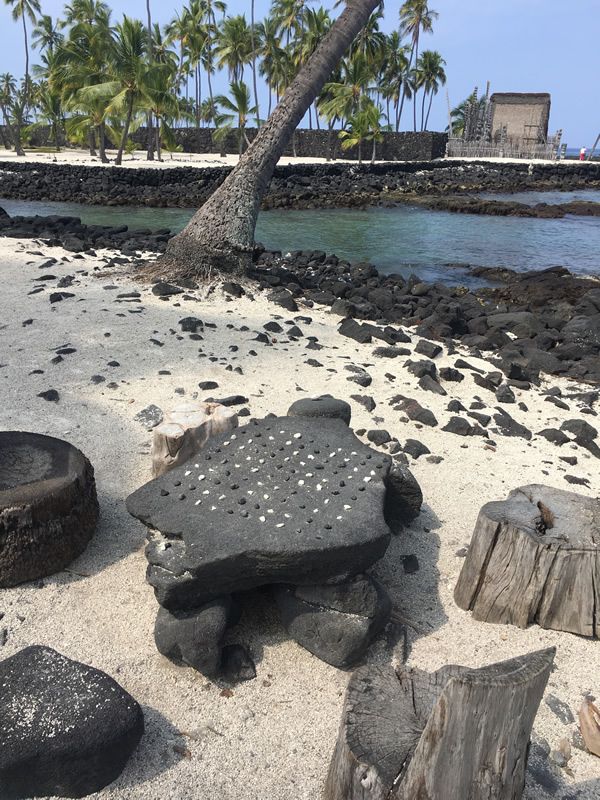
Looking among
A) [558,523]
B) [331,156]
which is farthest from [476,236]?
[331,156]

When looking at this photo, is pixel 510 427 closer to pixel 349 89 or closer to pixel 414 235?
pixel 414 235

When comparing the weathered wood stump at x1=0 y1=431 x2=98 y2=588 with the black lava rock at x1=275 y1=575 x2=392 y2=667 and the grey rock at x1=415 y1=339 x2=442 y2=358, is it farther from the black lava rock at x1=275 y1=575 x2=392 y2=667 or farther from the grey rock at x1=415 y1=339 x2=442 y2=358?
the grey rock at x1=415 y1=339 x2=442 y2=358

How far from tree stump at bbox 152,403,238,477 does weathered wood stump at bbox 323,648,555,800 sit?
2018 mm

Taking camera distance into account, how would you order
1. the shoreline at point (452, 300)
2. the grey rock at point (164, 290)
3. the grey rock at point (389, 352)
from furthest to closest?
the grey rock at point (164, 290) → the shoreline at point (452, 300) → the grey rock at point (389, 352)

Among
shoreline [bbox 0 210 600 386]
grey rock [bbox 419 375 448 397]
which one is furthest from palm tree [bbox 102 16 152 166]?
grey rock [bbox 419 375 448 397]

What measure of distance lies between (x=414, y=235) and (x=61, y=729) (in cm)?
1910

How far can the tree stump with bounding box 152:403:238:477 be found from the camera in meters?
3.93

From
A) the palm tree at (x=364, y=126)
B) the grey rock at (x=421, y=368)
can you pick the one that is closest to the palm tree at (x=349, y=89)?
Result: the palm tree at (x=364, y=126)

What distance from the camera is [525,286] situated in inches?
457

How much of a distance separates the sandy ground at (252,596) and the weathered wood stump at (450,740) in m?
0.40

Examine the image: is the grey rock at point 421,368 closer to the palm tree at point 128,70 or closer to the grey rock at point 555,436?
the grey rock at point 555,436

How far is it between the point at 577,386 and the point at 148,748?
17.9 feet

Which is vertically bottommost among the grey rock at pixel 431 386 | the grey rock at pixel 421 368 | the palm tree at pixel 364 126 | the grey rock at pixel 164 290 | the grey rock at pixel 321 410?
the grey rock at pixel 431 386

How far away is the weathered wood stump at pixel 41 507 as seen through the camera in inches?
123
